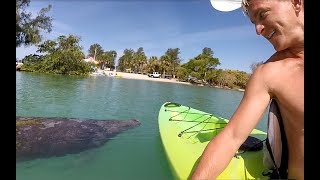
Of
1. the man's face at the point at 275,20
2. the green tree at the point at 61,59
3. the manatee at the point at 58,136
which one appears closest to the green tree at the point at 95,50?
the green tree at the point at 61,59

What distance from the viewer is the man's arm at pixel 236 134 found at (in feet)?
4.97

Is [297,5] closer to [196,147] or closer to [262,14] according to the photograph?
[262,14]

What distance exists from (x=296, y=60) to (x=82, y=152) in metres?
4.34

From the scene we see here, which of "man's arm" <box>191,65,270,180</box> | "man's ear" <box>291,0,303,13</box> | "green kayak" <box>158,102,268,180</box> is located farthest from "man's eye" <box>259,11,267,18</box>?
"green kayak" <box>158,102,268,180</box>

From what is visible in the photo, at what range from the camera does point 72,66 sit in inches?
1676

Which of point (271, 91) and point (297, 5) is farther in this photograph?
point (271, 91)

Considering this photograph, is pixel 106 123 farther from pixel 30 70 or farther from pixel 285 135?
pixel 30 70

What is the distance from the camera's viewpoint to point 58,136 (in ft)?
18.5

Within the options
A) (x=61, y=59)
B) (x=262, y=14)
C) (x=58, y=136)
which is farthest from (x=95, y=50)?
(x=262, y=14)

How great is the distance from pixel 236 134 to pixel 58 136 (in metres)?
4.82

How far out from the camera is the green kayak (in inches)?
88.1

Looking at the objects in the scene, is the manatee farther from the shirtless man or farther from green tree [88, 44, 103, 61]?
green tree [88, 44, 103, 61]

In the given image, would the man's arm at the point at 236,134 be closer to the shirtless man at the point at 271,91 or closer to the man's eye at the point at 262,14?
the shirtless man at the point at 271,91

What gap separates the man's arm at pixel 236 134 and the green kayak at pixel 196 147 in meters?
0.69
